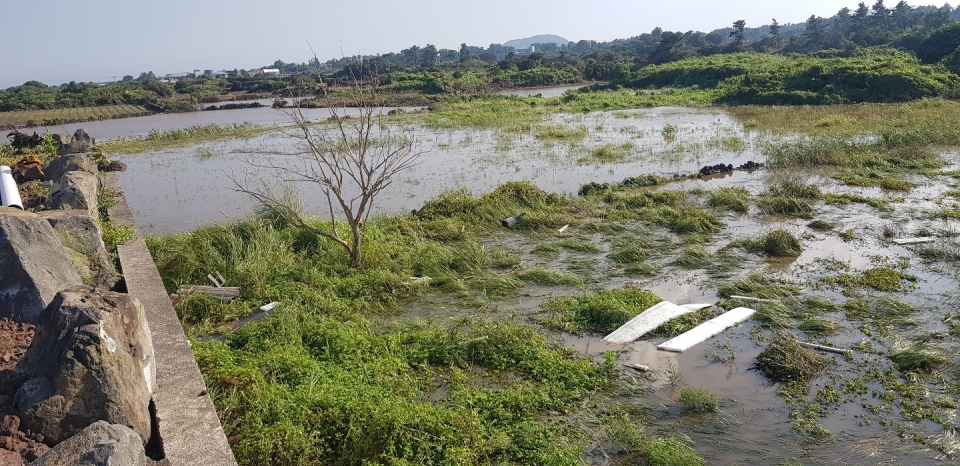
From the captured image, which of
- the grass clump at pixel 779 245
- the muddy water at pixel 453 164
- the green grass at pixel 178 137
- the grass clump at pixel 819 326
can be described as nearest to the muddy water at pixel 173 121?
the green grass at pixel 178 137

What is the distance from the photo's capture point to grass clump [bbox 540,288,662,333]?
6.20 metres

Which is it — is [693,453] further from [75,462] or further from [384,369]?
[75,462]

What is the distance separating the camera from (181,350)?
4637mm

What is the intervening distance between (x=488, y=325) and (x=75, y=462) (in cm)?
378

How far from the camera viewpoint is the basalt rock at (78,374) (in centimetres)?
325

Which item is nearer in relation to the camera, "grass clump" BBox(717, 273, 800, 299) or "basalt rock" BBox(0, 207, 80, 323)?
"basalt rock" BBox(0, 207, 80, 323)

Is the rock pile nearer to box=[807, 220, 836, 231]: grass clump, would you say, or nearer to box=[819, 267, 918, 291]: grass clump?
box=[819, 267, 918, 291]: grass clump

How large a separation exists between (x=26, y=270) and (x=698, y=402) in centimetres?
497

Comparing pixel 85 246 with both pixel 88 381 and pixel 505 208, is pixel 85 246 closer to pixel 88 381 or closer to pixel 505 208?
pixel 88 381

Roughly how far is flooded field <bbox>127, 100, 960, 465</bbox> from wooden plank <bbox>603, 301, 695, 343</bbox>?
123 millimetres

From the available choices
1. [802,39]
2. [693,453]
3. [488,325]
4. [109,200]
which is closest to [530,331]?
[488,325]

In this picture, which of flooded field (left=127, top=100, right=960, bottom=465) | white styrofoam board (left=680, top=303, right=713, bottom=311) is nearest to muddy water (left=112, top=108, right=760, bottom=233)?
A: flooded field (left=127, top=100, right=960, bottom=465)

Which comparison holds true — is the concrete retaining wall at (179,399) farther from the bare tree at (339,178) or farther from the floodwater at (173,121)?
the floodwater at (173,121)

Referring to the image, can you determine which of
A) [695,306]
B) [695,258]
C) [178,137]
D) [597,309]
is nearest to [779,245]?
[695,258]
